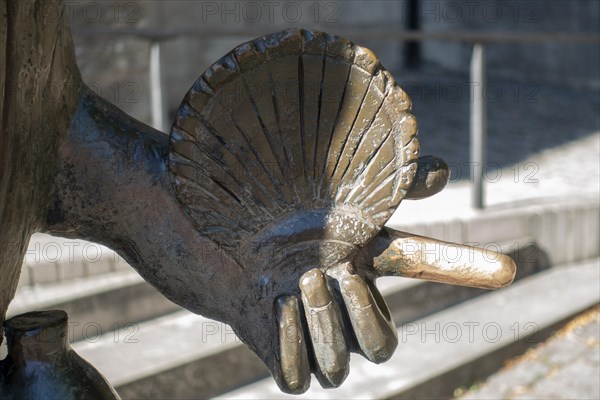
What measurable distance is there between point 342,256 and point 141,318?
219cm

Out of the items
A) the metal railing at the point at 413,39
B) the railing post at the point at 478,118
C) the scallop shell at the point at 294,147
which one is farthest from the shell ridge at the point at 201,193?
the railing post at the point at 478,118

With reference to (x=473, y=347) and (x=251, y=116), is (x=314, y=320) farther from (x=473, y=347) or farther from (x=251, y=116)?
(x=473, y=347)

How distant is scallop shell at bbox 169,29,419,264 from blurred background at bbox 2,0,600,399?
66.6 inches

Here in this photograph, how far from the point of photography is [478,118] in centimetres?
381

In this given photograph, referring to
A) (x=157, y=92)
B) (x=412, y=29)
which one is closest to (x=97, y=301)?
(x=157, y=92)

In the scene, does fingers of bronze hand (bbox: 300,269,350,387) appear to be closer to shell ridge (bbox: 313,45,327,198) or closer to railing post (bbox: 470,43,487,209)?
shell ridge (bbox: 313,45,327,198)

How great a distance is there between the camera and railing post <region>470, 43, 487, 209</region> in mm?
3748

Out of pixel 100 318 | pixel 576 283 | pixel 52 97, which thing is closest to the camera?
pixel 52 97

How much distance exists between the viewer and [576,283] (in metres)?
3.86

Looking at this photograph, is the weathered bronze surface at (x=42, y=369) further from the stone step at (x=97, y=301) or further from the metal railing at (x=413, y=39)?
the metal railing at (x=413, y=39)

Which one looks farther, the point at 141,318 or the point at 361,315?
the point at 141,318

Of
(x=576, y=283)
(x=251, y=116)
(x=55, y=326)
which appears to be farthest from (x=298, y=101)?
(x=576, y=283)

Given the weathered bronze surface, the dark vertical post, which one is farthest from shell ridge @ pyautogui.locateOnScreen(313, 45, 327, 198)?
the dark vertical post

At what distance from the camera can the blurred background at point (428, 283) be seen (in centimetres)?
296
